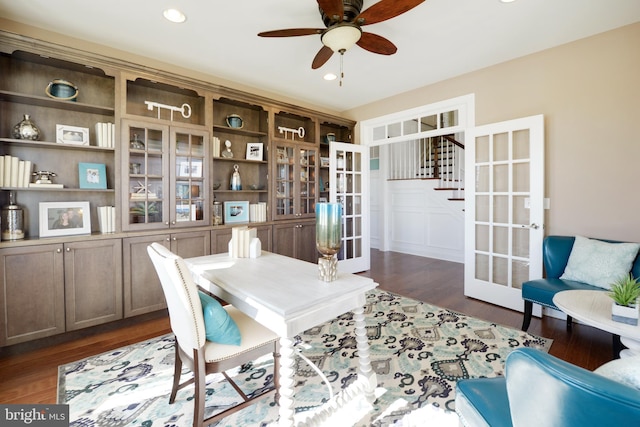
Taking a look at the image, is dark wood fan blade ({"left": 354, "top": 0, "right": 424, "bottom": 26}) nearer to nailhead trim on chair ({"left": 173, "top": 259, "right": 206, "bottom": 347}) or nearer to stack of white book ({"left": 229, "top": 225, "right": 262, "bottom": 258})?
stack of white book ({"left": 229, "top": 225, "right": 262, "bottom": 258})

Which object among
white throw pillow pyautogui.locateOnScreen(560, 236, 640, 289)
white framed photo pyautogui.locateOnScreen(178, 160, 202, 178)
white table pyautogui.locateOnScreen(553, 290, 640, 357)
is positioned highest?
white framed photo pyautogui.locateOnScreen(178, 160, 202, 178)

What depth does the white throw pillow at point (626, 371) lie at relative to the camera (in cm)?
69

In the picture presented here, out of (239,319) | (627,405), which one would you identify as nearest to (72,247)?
(239,319)

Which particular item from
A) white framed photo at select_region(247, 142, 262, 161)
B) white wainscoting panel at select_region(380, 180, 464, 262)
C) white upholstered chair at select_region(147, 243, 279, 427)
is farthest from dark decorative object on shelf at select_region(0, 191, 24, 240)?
white wainscoting panel at select_region(380, 180, 464, 262)

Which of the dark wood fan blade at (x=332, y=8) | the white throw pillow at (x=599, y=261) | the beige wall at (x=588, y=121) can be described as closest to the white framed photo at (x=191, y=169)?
the dark wood fan blade at (x=332, y=8)

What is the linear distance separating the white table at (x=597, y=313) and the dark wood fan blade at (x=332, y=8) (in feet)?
8.03

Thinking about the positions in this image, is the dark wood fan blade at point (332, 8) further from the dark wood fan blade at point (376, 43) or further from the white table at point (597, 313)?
the white table at point (597, 313)

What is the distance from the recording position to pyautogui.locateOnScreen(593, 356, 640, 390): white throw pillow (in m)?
0.69

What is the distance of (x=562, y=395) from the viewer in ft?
2.20

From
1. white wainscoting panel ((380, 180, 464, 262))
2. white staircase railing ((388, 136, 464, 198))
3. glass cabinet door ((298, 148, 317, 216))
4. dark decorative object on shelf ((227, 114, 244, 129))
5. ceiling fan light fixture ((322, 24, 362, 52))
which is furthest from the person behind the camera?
white staircase railing ((388, 136, 464, 198))

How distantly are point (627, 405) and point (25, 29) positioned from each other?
425 centimetres

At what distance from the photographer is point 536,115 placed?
3.05m

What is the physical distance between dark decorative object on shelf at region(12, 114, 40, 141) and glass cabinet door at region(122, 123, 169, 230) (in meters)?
0.66

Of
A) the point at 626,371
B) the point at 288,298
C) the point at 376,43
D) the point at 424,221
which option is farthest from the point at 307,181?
the point at 626,371
